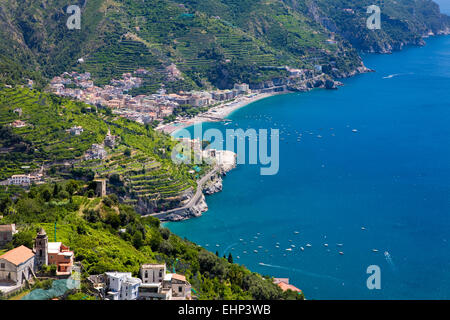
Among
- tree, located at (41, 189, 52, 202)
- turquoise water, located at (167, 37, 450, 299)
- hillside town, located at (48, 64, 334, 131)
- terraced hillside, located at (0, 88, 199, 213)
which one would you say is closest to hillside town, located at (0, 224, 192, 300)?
tree, located at (41, 189, 52, 202)

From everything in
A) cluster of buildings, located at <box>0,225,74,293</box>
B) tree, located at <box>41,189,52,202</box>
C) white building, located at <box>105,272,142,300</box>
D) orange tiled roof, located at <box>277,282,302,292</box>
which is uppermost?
cluster of buildings, located at <box>0,225,74,293</box>

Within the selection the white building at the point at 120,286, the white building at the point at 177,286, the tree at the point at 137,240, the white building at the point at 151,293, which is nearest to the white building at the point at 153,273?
the white building at the point at 177,286

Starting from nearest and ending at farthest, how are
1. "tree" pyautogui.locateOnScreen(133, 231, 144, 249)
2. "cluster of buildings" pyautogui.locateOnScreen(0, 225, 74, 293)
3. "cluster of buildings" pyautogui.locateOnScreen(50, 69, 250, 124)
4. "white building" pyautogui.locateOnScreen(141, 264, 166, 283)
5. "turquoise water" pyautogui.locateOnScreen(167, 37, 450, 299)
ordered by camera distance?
"cluster of buildings" pyautogui.locateOnScreen(0, 225, 74, 293)
"white building" pyautogui.locateOnScreen(141, 264, 166, 283)
"tree" pyautogui.locateOnScreen(133, 231, 144, 249)
"turquoise water" pyautogui.locateOnScreen(167, 37, 450, 299)
"cluster of buildings" pyautogui.locateOnScreen(50, 69, 250, 124)

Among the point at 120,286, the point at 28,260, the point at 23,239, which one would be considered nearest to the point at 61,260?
the point at 28,260

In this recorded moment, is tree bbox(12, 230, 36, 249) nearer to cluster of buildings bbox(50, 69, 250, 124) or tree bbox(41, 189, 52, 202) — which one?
tree bbox(41, 189, 52, 202)

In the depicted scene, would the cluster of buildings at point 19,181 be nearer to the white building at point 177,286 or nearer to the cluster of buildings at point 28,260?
the cluster of buildings at point 28,260
